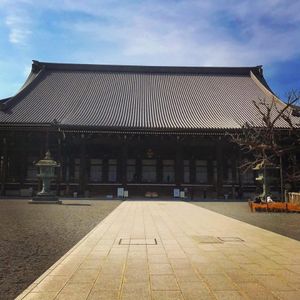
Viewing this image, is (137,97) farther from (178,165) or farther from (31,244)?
(31,244)

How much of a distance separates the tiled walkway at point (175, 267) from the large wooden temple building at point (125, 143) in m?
18.1

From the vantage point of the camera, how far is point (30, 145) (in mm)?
29578

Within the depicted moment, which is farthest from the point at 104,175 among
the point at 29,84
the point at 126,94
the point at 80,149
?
the point at 29,84

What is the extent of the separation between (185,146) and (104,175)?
6.61 meters

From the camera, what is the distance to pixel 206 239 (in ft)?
30.2

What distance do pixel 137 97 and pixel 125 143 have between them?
22.3ft

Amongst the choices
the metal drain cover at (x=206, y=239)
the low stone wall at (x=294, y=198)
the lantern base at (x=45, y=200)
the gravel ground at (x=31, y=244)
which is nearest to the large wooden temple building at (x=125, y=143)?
the lantern base at (x=45, y=200)

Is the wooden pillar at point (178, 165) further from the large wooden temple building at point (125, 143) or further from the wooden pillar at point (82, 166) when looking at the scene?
the wooden pillar at point (82, 166)

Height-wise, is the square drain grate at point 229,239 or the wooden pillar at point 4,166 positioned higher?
the wooden pillar at point 4,166

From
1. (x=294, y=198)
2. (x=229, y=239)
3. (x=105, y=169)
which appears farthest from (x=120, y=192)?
(x=229, y=239)

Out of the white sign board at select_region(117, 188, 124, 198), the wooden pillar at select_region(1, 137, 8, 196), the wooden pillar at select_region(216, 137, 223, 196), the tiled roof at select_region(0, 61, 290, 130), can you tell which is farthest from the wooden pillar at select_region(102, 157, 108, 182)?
the wooden pillar at select_region(216, 137, 223, 196)

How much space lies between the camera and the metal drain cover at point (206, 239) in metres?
8.75

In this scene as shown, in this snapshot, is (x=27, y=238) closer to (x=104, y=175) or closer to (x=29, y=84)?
(x=104, y=175)

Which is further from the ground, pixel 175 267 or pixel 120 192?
pixel 120 192
